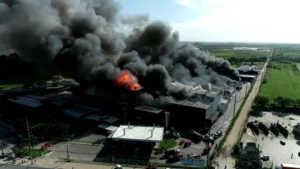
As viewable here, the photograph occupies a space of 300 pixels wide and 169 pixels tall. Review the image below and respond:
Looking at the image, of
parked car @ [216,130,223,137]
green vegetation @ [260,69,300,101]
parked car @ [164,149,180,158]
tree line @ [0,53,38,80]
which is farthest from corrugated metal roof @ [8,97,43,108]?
green vegetation @ [260,69,300,101]

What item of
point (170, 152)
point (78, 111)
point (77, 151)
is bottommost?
point (77, 151)

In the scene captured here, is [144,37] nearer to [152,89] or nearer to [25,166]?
[152,89]

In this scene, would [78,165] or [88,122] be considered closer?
[78,165]

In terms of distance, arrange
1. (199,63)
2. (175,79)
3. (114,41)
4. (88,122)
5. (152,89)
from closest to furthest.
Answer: (88,122) → (152,89) → (114,41) → (175,79) → (199,63)

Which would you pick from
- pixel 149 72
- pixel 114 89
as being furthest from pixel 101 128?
pixel 149 72

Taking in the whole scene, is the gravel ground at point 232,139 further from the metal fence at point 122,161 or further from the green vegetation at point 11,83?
the green vegetation at point 11,83

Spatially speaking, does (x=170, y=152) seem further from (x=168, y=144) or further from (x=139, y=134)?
(x=139, y=134)

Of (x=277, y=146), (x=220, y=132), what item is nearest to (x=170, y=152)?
(x=220, y=132)
